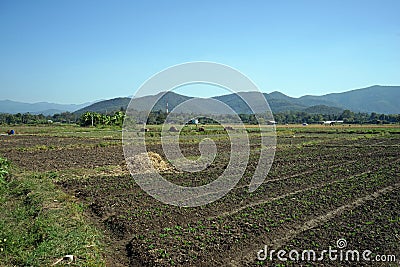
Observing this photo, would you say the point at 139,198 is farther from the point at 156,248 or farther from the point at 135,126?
the point at 135,126

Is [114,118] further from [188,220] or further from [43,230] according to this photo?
[43,230]

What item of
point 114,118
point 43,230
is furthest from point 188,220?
point 114,118

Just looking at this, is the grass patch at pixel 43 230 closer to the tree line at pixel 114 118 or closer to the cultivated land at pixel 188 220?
the cultivated land at pixel 188 220

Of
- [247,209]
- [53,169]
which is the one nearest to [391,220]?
[247,209]

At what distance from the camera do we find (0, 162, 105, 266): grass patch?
6754mm

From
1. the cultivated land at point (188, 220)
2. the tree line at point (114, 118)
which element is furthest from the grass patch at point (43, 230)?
the tree line at point (114, 118)

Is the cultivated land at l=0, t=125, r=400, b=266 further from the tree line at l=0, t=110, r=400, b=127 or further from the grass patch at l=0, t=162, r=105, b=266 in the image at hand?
the tree line at l=0, t=110, r=400, b=127

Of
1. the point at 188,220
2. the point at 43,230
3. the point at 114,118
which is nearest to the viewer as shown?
the point at 43,230

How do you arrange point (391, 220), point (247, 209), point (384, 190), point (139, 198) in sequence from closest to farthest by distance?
1. point (391, 220)
2. point (247, 209)
3. point (139, 198)
4. point (384, 190)

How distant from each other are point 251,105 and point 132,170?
8.84m

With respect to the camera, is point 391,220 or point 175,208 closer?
point 391,220

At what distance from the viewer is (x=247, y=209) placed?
10648 mm

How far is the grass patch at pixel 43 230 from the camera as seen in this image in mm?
6754

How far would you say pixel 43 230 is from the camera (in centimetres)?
809
